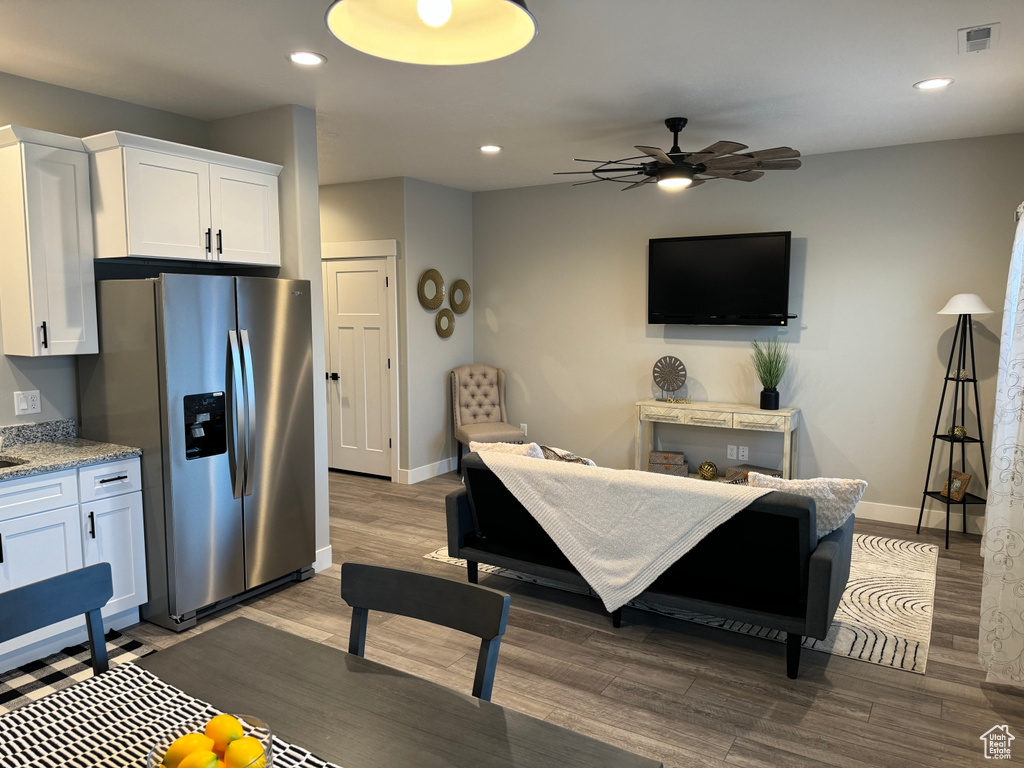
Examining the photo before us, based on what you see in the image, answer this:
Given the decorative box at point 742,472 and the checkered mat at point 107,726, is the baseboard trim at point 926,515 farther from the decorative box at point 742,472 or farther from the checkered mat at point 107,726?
the checkered mat at point 107,726

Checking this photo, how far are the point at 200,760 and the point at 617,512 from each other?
8.15 feet

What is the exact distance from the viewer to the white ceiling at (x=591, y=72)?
8.80 feet

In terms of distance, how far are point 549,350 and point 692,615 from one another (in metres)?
3.44

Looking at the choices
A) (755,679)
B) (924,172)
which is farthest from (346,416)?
(924,172)

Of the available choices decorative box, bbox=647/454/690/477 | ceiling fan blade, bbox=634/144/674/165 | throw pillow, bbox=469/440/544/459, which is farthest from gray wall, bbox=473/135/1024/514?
throw pillow, bbox=469/440/544/459

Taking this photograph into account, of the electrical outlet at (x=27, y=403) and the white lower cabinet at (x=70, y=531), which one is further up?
the electrical outlet at (x=27, y=403)

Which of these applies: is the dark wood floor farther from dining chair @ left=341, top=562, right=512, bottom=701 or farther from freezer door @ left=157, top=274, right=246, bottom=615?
dining chair @ left=341, top=562, right=512, bottom=701

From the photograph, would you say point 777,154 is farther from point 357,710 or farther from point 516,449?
point 357,710

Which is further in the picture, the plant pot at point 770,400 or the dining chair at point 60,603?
the plant pot at point 770,400

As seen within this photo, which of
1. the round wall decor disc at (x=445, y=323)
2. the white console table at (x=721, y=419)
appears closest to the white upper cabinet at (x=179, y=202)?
the round wall decor disc at (x=445, y=323)

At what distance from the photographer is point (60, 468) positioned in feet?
9.94

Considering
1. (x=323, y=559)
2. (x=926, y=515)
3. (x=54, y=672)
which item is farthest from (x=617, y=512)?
(x=926, y=515)

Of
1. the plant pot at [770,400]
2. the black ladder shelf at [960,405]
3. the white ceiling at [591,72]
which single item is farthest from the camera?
the plant pot at [770,400]

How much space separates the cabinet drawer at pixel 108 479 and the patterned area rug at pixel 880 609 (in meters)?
1.82
